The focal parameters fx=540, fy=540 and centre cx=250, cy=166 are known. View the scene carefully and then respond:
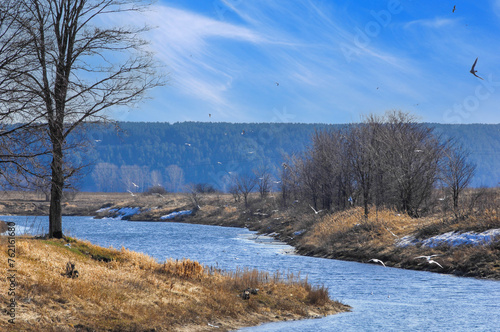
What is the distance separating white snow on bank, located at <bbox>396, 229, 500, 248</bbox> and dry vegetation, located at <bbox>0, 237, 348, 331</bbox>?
1581cm

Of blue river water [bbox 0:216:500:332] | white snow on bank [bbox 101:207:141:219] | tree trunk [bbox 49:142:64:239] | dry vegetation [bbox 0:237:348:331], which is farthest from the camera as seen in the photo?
white snow on bank [bbox 101:207:141:219]

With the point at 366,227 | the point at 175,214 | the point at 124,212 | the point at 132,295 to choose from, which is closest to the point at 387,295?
the point at 132,295

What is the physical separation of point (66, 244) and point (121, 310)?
7.08 metres

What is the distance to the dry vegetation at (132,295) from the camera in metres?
14.0

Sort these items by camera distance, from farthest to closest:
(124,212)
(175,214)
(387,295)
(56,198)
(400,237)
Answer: (124,212), (175,214), (400,237), (387,295), (56,198)

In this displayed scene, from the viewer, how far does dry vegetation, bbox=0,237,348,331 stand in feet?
45.8

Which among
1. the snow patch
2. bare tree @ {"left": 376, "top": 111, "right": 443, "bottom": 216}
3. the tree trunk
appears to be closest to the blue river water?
the tree trunk

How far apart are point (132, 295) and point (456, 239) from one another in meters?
24.1

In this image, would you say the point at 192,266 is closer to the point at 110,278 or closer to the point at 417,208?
the point at 110,278

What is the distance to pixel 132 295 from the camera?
1631 centimetres

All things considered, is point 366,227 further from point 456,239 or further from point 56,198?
point 56,198

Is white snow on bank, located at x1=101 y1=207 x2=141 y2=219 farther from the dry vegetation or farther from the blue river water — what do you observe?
the dry vegetation

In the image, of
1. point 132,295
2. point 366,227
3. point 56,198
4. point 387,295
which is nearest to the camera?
point 132,295

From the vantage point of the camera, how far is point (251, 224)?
8219 centimetres
